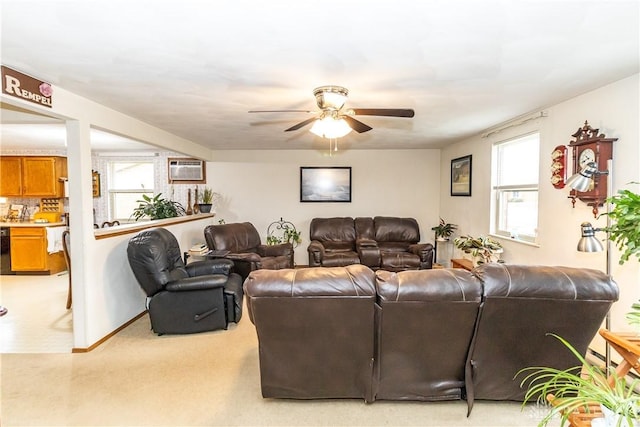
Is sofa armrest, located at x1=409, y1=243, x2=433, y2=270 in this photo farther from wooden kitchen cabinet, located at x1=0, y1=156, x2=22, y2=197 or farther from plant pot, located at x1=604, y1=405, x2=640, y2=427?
wooden kitchen cabinet, located at x1=0, y1=156, x2=22, y2=197

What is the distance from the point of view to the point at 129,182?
6379 millimetres

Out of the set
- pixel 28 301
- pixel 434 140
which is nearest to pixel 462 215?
pixel 434 140

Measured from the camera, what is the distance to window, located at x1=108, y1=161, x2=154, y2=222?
6348 millimetres

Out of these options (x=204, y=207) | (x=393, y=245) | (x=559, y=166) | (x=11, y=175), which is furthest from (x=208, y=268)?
(x=11, y=175)

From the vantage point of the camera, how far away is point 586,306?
183 cm

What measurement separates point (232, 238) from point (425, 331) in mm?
3672

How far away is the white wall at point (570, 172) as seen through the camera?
2418mm

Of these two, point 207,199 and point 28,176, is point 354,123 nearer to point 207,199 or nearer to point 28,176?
point 207,199

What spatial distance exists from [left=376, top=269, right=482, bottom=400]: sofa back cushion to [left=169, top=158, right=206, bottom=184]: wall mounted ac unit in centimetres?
510

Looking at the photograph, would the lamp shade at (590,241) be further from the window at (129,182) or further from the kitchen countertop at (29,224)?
the kitchen countertop at (29,224)

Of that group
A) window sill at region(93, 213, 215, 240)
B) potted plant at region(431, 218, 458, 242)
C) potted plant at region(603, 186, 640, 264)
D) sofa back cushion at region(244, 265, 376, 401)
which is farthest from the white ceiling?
potted plant at region(431, 218, 458, 242)

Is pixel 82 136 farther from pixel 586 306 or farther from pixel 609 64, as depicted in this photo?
pixel 609 64

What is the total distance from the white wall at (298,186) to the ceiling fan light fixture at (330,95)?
3.56m

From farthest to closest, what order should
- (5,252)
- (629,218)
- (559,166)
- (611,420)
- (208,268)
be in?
(5,252)
(208,268)
(559,166)
(629,218)
(611,420)
